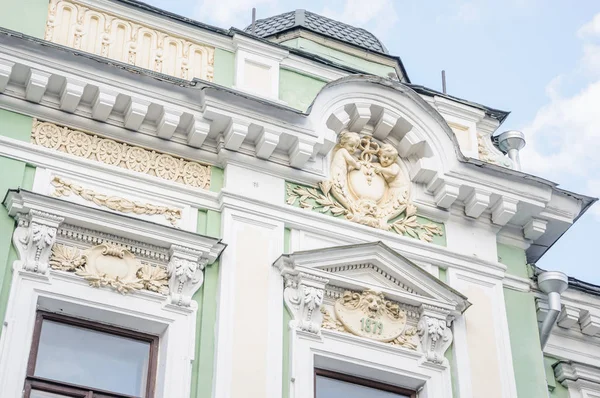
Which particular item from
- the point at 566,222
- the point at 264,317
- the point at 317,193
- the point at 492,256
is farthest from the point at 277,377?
the point at 566,222

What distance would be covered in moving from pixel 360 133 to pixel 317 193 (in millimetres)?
1100

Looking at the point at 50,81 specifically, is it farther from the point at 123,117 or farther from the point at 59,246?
the point at 59,246

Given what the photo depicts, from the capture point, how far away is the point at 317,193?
14.5 meters

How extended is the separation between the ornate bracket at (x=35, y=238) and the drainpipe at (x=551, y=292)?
18.2ft

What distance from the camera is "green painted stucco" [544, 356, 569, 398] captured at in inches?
592

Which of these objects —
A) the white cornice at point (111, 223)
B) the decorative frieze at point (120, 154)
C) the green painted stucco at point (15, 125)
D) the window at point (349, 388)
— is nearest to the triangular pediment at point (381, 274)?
the window at point (349, 388)

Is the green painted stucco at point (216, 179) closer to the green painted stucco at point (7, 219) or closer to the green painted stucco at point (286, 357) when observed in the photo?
the green painted stucco at point (286, 357)

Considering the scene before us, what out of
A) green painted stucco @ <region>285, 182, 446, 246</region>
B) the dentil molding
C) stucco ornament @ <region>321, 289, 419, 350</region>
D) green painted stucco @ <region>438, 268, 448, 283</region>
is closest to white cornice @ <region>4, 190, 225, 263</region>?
the dentil molding

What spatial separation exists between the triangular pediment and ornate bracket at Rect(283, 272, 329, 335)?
13 centimetres

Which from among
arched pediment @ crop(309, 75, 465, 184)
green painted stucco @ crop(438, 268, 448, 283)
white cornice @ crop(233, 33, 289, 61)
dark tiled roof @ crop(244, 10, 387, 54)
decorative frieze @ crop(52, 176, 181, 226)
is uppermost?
dark tiled roof @ crop(244, 10, 387, 54)

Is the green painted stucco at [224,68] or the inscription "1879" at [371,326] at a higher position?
the green painted stucco at [224,68]

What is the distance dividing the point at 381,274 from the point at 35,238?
3.65m

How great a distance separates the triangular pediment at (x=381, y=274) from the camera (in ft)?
45.1

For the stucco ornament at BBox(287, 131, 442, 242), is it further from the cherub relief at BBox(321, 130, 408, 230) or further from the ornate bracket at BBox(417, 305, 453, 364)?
the ornate bracket at BBox(417, 305, 453, 364)
